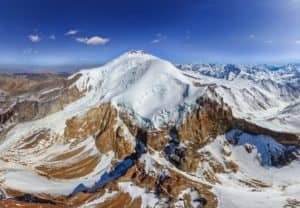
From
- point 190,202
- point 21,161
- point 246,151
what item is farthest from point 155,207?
point 21,161

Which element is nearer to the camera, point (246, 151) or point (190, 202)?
point (190, 202)

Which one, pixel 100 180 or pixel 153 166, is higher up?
pixel 153 166

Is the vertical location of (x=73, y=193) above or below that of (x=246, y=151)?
below

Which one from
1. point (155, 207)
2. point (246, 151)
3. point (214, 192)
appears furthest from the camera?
point (246, 151)

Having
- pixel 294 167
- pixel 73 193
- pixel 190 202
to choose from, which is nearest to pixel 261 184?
pixel 294 167

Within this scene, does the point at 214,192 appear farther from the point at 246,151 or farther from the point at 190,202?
the point at 246,151

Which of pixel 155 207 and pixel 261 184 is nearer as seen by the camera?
pixel 155 207

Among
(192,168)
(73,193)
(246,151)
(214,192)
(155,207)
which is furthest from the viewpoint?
(246,151)

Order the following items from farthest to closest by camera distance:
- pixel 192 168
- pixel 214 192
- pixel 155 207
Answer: pixel 192 168, pixel 214 192, pixel 155 207

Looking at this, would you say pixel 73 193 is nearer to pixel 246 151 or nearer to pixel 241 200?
pixel 241 200
